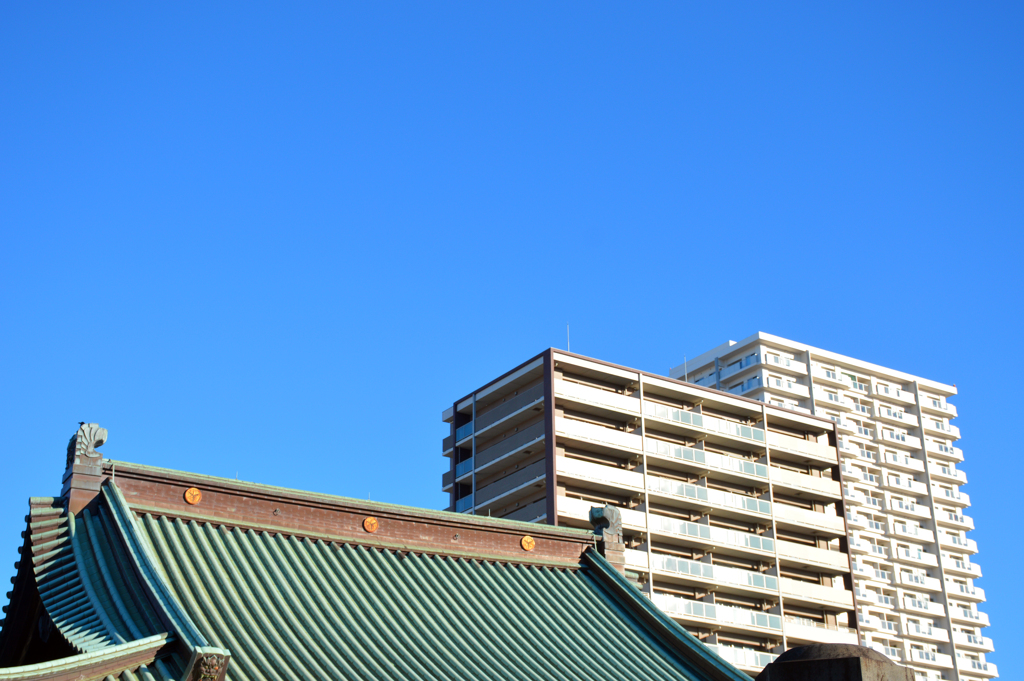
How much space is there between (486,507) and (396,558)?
57895mm

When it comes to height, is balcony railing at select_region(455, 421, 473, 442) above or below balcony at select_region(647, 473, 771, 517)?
above

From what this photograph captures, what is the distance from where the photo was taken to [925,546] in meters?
117

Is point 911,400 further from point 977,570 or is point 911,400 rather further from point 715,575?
point 715,575

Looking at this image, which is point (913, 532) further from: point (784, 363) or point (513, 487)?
point (513, 487)

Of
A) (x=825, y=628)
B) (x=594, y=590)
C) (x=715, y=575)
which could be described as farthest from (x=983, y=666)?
(x=594, y=590)

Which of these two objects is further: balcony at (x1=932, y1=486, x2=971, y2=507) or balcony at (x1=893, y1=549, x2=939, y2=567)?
balcony at (x1=932, y1=486, x2=971, y2=507)

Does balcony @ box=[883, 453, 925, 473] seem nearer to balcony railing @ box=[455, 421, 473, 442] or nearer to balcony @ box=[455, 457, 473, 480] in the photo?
balcony railing @ box=[455, 421, 473, 442]

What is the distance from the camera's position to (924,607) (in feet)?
365

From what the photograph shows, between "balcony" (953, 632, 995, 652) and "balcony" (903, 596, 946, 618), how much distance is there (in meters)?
2.58

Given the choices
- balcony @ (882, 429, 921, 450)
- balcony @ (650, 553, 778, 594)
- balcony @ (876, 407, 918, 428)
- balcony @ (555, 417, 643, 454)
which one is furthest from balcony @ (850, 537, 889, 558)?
balcony @ (555, 417, 643, 454)

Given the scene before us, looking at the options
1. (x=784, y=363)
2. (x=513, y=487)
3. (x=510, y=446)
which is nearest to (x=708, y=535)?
(x=513, y=487)

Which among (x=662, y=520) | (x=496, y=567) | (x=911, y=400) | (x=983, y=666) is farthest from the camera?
(x=911, y=400)

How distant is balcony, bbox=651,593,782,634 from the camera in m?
73.3

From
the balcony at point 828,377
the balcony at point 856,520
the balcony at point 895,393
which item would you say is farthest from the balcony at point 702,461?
the balcony at point 895,393
